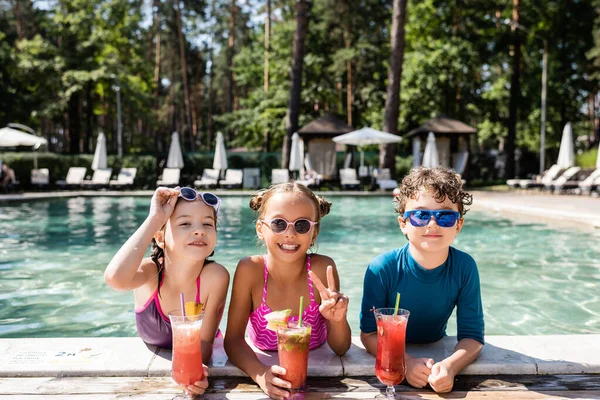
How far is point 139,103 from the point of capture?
29.0 m

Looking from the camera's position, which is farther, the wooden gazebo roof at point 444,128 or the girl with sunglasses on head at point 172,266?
the wooden gazebo roof at point 444,128

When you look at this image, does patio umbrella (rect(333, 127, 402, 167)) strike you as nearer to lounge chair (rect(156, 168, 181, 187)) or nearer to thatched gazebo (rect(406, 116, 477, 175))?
thatched gazebo (rect(406, 116, 477, 175))

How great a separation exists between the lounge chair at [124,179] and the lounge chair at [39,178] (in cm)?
229

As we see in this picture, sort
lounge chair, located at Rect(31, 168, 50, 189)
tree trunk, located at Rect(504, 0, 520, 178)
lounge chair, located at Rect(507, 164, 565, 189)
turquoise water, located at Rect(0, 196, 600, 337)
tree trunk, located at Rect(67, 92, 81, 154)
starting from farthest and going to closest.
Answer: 1. tree trunk, located at Rect(67, 92, 81, 154)
2. tree trunk, located at Rect(504, 0, 520, 178)
3. lounge chair, located at Rect(31, 168, 50, 189)
4. lounge chair, located at Rect(507, 164, 565, 189)
5. turquoise water, located at Rect(0, 196, 600, 337)

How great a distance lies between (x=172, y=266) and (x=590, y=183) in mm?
17683

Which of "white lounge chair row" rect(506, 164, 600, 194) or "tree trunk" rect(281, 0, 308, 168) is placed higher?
"tree trunk" rect(281, 0, 308, 168)

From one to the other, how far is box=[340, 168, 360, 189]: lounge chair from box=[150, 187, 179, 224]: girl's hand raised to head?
17778mm

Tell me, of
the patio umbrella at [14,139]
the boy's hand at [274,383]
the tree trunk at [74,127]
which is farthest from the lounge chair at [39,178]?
the boy's hand at [274,383]

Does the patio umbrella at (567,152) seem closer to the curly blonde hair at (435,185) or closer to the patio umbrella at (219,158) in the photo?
the patio umbrella at (219,158)

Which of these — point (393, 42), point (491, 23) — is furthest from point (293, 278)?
point (491, 23)

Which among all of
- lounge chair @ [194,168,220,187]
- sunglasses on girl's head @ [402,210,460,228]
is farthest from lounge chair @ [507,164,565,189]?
sunglasses on girl's head @ [402,210,460,228]

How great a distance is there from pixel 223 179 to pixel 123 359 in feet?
64.5

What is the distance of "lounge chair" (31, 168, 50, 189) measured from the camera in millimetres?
19812

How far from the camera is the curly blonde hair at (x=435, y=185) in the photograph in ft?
7.91
